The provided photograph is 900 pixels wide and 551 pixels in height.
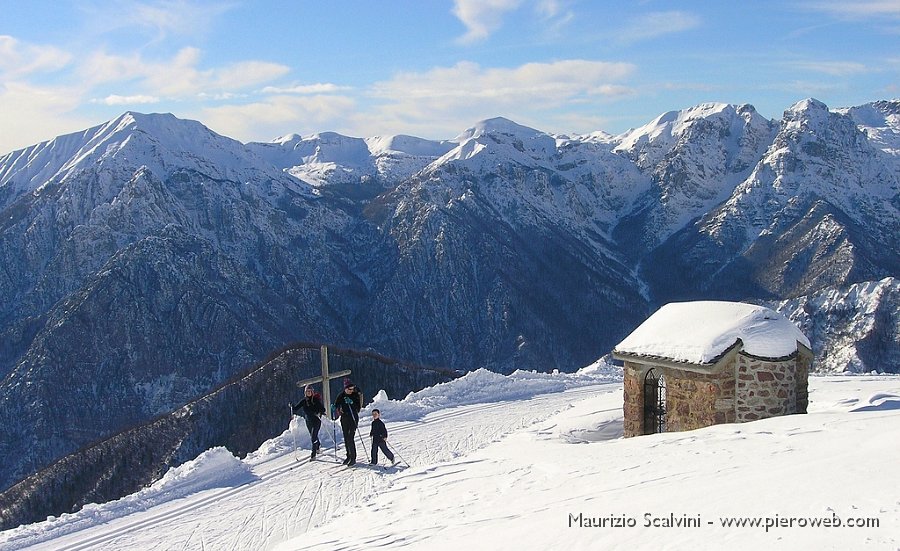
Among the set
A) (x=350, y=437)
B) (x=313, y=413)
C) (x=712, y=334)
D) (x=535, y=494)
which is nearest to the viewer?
(x=535, y=494)

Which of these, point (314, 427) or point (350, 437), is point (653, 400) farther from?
point (314, 427)

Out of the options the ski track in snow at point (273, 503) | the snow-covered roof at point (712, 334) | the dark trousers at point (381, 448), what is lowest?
the ski track in snow at point (273, 503)

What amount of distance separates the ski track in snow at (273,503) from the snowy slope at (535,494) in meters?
0.05

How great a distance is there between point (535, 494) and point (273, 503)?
6538 mm

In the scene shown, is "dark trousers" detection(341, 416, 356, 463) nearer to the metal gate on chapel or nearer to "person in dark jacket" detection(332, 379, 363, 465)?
"person in dark jacket" detection(332, 379, 363, 465)

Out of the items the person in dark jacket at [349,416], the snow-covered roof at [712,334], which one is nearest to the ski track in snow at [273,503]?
the person in dark jacket at [349,416]

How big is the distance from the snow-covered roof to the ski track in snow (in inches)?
231

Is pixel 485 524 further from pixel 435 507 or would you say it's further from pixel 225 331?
pixel 225 331

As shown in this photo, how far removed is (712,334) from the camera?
73.8 feet

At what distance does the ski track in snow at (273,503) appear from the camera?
16281 millimetres

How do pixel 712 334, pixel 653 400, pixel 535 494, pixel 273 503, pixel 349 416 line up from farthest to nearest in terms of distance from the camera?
pixel 653 400
pixel 712 334
pixel 349 416
pixel 273 503
pixel 535 494

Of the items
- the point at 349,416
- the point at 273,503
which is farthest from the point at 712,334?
the point at 273,503

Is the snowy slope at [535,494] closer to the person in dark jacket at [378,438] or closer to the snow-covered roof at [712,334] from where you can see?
the person in dark jacket at [378,438]

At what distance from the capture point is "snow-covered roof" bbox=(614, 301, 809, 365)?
22078 millimetres
